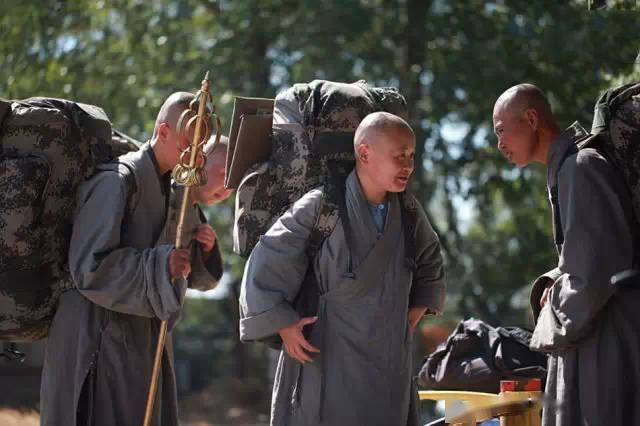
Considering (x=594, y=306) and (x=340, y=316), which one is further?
(x=340, y=316)

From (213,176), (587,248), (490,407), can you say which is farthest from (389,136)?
(213,176)

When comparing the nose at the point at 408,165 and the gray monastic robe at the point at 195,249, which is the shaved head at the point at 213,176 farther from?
the nose at the point at 408,165

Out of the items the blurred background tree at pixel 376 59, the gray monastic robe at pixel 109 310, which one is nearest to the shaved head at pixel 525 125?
the gray monastic robe at pixel 109 310

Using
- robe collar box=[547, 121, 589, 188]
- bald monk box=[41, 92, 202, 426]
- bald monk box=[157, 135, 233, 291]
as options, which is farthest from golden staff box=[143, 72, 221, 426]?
robe collar box=[547, 121, 589, 188]

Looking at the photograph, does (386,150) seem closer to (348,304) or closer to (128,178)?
(348,304)

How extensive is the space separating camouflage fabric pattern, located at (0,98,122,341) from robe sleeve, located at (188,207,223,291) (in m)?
0.72

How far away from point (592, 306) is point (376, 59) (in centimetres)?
737

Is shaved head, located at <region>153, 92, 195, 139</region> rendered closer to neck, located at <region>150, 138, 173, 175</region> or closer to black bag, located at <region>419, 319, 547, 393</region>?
neck, located at <region>150, 138, 173, 175</region>

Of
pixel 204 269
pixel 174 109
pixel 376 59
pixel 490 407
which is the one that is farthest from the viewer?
pixel 376 59

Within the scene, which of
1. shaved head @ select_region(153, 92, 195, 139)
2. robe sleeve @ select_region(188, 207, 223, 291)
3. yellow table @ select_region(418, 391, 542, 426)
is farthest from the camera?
robe sleeve @ select_region(188, 207, 223, 291)

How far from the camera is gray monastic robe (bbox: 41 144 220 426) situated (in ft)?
14.5

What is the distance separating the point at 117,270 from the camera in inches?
175

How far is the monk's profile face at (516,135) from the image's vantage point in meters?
→ 4.39

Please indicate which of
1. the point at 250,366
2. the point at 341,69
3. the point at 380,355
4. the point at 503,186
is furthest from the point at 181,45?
the point at 380,355
